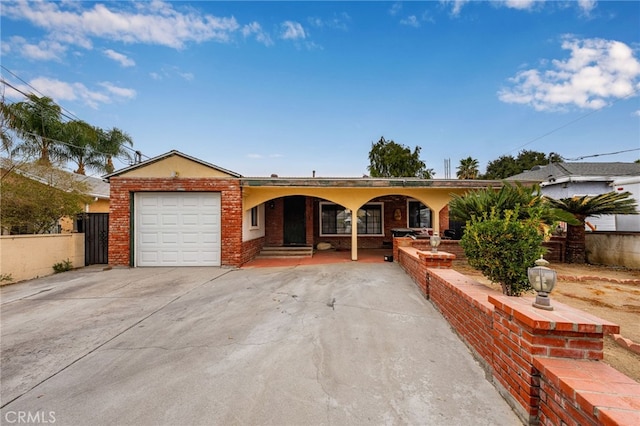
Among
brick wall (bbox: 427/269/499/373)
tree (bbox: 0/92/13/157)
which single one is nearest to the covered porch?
brick wall (bbox: 427/269/499/373)

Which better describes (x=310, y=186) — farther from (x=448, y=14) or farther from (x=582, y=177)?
Result: (x=582, y=177)

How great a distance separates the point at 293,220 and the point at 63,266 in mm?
8222

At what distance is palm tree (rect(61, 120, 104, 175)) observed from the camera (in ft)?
47.7

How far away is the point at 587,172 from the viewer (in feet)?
50.3

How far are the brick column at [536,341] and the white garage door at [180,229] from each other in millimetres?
8463

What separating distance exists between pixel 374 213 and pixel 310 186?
5.70m

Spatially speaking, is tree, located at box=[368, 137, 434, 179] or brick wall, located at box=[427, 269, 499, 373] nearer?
brick wall, located at box=[427, 269, 499, 373]

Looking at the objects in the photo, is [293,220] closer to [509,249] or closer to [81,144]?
[509,249]

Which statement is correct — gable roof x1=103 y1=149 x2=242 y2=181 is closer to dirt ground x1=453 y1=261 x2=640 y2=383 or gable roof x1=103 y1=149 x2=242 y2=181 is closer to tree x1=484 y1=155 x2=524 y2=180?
dirt ground x1=453 y1=261 x2=640 y2=383

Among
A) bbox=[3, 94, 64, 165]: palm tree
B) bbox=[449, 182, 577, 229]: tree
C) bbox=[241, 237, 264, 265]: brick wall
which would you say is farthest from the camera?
bbox=[3, 94, 64, 165]: palm tree

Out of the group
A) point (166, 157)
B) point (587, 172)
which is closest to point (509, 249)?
point (166, 157)

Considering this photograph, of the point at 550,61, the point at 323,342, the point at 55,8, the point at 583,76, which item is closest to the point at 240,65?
the point at 55,8

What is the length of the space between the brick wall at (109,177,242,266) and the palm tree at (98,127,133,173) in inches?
451

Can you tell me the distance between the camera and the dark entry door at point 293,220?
40.9 ft
